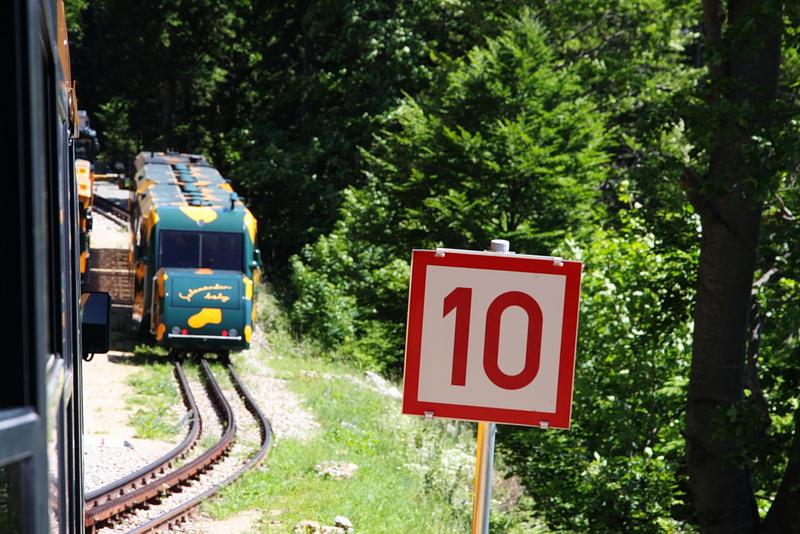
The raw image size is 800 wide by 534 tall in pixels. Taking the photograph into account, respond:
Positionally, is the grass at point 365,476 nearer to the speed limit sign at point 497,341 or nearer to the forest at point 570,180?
the forest at point 570,180

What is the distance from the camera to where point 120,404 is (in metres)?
15.4

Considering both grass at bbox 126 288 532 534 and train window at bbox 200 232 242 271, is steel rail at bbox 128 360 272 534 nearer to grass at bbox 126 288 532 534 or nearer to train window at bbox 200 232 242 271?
grass at bbox 126 288 532 534

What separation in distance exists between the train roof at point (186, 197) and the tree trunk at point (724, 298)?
12085 mm

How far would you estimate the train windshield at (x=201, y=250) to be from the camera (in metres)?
19.0

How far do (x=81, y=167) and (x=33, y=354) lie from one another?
77.6 ft

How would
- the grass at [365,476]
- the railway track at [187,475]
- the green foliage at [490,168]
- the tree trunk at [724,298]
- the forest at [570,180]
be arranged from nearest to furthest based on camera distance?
1. the tree trunk at [724,298]
2. the forest at [570,180]
3. the railway track at [187,475]
4. the grass at [365,476]
5. the green foliage at [490,168]

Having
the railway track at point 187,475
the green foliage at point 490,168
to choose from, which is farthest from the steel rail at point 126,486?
the green foliage at point 490,168

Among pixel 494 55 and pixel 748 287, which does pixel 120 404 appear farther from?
pixel 494 55

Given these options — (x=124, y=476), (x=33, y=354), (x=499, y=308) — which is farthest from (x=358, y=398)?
(x=33, y=354)

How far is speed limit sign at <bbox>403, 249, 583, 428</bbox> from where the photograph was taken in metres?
3.12

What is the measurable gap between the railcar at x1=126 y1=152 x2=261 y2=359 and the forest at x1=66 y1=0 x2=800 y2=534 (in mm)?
5847

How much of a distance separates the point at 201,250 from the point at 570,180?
9253 millimetres

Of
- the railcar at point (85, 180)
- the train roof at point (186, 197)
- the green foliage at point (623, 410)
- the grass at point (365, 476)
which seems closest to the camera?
the grass at point (365, 476)

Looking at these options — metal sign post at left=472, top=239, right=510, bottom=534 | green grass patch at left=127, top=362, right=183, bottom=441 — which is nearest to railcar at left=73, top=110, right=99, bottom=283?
green grass patch at left=127, top=362, right=183, bottom=441
